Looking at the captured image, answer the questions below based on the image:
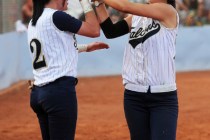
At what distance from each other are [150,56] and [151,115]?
439 mm

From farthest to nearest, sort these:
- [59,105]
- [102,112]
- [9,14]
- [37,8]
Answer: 1. [9,14]
2. [102,112]
3. [37,8]
4. [59,105]

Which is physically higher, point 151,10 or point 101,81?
point 151,10

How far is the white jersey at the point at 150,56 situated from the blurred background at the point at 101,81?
187cm

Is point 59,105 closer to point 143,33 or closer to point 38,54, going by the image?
point 38,54

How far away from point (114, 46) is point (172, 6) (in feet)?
36.3

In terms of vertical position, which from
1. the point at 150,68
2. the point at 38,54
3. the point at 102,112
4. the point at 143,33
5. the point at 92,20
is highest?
the point at 92,20

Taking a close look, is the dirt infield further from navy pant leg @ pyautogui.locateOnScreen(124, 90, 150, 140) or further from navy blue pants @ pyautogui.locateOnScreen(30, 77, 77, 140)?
navy blue pants @ pyautogui.locateOnScreen(30, 77, 77, 140)

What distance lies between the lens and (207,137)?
301 inches

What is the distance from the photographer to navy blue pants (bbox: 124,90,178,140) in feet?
14.2

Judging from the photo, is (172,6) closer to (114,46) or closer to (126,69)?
(126,69)

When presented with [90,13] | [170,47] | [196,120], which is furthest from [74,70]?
[196,120]

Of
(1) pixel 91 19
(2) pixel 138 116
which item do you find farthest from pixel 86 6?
(2) pixel 138 116

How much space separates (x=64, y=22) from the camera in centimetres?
401

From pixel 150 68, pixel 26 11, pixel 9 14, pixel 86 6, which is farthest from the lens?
pixel 26 11
